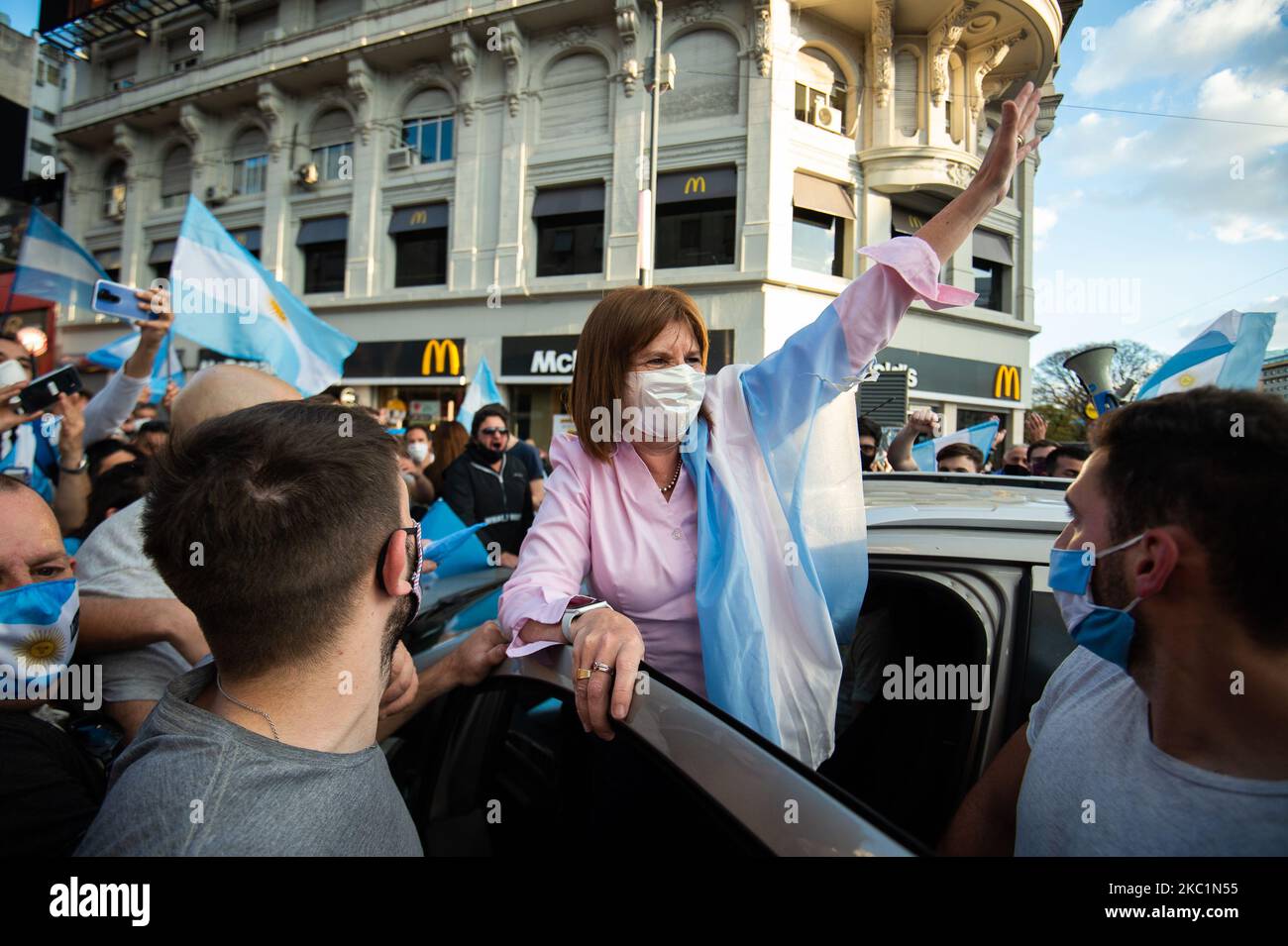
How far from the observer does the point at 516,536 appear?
5316 millimetres

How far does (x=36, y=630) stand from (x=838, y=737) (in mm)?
1784

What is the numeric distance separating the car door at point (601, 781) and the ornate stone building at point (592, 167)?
1167 centimetres

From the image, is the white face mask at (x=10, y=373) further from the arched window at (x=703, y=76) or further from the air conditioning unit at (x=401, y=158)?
the air conditioning unit at (x=401, y=158)

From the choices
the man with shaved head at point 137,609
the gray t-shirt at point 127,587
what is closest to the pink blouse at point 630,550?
the man with shaved head at point 137,609

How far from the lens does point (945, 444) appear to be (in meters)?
5.59

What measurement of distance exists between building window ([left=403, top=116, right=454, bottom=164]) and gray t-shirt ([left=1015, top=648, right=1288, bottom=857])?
17383 millimetres

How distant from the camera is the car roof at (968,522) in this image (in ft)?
5.11

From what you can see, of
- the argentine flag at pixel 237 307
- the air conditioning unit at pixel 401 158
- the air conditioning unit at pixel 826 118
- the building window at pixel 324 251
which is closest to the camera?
the argentine flag at pixel 237 307

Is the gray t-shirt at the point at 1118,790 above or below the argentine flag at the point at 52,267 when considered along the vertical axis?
below

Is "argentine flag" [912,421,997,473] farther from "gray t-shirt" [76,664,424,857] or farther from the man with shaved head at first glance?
"gray t-shirt" [76,664,424,857]

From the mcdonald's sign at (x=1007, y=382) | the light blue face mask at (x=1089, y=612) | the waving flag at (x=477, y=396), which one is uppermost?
the mcdonald's sign at (x=1007, y=382)

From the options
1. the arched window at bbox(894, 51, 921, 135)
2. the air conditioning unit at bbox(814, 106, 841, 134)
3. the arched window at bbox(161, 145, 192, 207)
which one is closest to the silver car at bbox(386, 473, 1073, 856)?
the air conditioning unit at bbox(814, 106, 841, 134)

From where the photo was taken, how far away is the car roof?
5.11 ft
